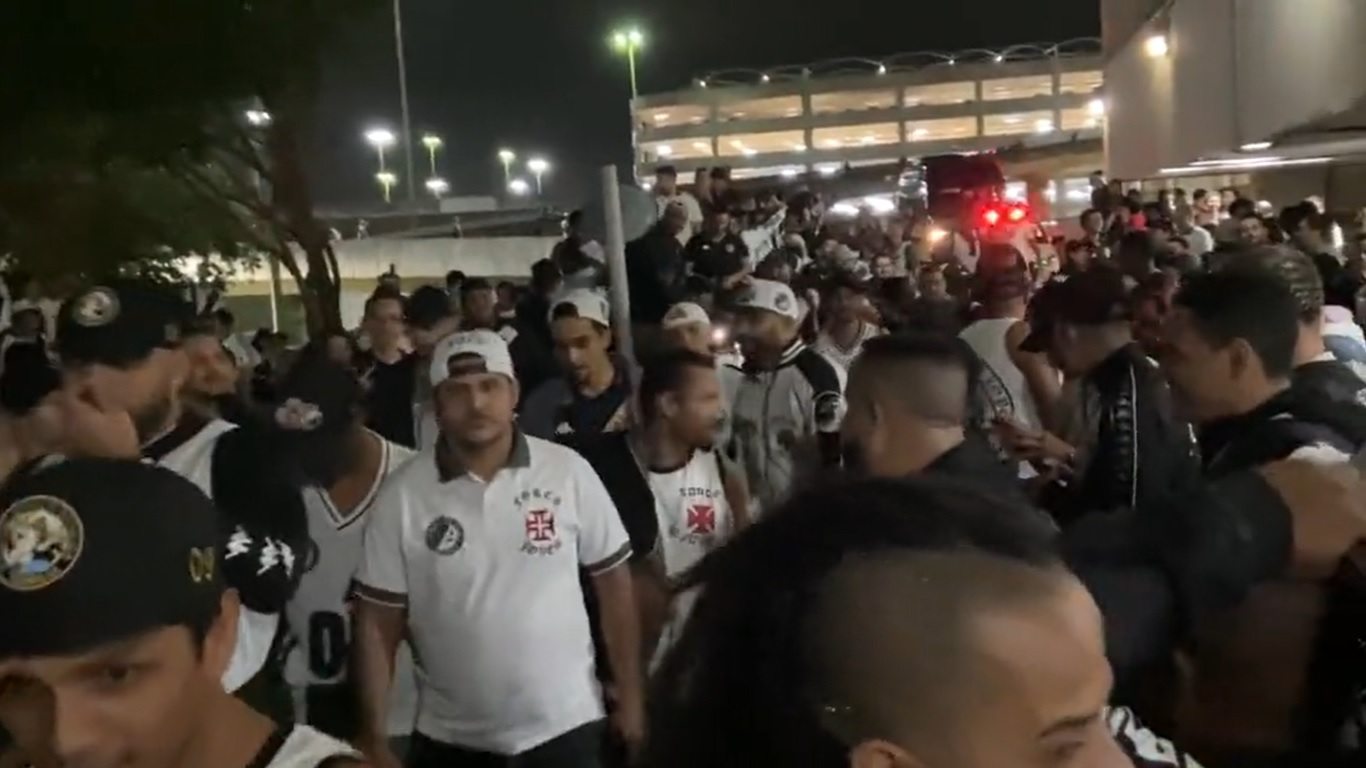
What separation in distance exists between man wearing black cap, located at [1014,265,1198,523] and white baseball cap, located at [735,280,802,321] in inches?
71.8

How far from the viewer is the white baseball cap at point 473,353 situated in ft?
17.1

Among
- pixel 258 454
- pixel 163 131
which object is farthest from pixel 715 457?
pixel 163 131

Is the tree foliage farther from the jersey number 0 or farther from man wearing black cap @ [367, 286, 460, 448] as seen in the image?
the jersey number 0

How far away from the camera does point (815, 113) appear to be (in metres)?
83.8

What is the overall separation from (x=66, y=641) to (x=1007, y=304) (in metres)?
6.71

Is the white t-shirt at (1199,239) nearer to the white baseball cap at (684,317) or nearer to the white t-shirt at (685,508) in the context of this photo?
the white baseball cap at (684,317)

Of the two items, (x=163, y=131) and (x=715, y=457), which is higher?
(x=163, y=131)

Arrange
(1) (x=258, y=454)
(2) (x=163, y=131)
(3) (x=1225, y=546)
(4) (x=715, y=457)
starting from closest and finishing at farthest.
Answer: (3) (x=1225, y=546)
(1) (x=258, y=454)
(4) (x=715, y=457)
(2) (x=163, y=131)

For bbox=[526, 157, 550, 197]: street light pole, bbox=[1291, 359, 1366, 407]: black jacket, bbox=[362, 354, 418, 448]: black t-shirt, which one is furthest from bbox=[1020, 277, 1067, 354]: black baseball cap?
bbox=[526, 157, 550, 197]: street light pole

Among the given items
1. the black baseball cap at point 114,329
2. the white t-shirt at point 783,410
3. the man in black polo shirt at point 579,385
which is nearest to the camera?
the black baseball cap at point 114,329

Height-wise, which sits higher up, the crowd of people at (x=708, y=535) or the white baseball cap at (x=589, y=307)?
the white baseball cap at (x=589, y=307)

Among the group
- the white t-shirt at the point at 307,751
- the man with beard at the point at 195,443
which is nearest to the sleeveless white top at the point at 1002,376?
the man with beard at the point at 195,443

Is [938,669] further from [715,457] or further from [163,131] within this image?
[163,131]

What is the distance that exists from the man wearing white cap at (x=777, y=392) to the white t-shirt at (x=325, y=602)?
1.87 metres
